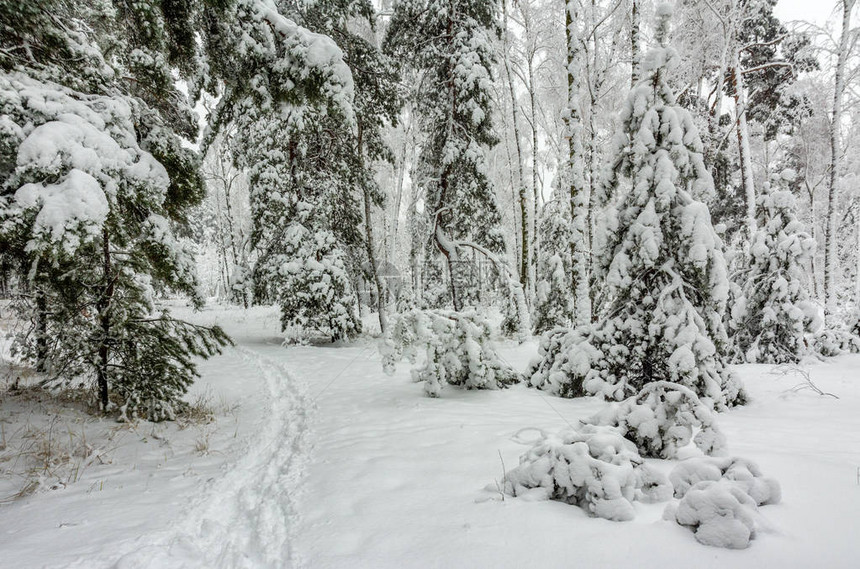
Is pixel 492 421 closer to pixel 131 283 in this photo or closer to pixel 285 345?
pixel 131 283

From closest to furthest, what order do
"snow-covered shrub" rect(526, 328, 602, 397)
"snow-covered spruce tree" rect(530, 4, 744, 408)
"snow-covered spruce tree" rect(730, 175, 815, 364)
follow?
"snow-covered spruce tree" rect(530, 4, 744, 408) → "snow-covered shrub" rect(526, 328, 602, 397) → "snow-covered spruce tree" rect(730, 175, 815, 364)

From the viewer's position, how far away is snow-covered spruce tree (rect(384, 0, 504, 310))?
10.8 metres

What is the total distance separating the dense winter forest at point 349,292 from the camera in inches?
119

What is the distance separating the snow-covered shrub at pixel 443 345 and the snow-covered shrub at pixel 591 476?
141 inches

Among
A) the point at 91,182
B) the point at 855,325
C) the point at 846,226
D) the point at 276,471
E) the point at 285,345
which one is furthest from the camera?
the point at 846,226

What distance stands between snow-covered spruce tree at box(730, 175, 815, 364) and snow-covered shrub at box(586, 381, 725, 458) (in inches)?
281

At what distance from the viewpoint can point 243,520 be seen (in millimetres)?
3205

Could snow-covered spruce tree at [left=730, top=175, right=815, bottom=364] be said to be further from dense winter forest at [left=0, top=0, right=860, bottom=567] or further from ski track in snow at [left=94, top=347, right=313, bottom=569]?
ski track in snow at [left=94, top=347, right=313, bottom=569]

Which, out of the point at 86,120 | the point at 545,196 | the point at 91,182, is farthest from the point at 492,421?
the point at 545,196

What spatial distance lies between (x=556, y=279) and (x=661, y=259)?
9.04 meters

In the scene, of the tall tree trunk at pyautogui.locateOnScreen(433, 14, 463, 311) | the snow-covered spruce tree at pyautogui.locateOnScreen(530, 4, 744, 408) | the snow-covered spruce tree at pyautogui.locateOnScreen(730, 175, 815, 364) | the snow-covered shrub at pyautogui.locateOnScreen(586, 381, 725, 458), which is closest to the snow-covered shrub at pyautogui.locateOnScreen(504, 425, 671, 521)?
the snow-covered shrub at pyautogui.locateOnScreen(586, 381, 725, 458)

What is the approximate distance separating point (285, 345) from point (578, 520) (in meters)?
12.3

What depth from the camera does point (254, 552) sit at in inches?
109

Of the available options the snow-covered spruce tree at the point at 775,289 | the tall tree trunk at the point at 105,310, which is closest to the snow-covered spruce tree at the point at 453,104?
the snow-covered spruce tree at the point at 775,289
